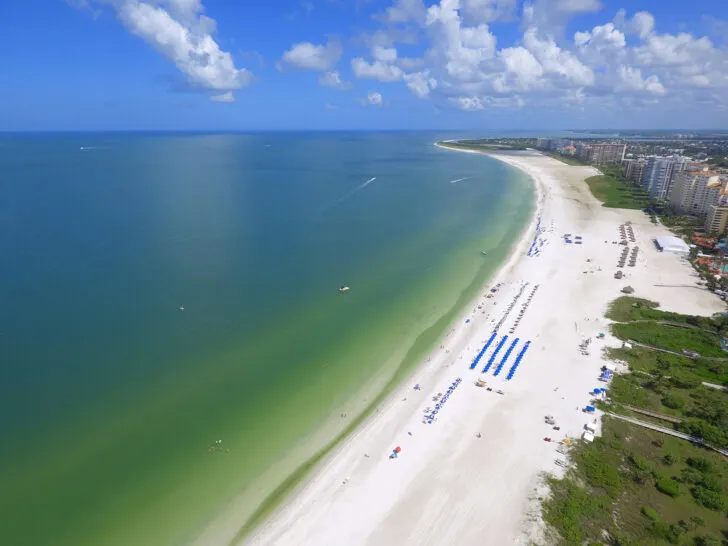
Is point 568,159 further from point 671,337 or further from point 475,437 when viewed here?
point 475,437

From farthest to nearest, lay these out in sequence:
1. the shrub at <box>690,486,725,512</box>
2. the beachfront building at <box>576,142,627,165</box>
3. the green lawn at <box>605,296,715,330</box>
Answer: the beachfront building at <box>576,142,627,165</box> → the green lawn at <box>605,296,715,330</box> → the shrub at <box>690,486,725,512</box>

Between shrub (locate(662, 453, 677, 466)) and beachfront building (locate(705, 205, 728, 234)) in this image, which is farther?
beachfront building (locate(705, 205, 728, 234))

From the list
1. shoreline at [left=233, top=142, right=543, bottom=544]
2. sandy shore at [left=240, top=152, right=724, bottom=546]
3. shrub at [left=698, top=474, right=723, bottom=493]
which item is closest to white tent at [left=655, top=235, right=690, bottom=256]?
sandy shore at [left=240, top=152, right=724, bottom=546]

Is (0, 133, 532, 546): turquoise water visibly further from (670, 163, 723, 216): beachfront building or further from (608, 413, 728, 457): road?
(670, 163, 723, 216): beachfront building

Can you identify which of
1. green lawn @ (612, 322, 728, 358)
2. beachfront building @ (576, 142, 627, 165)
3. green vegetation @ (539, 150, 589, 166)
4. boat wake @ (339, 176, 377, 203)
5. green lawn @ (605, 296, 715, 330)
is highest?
beachfront building @ (576, 142, 627, 165)

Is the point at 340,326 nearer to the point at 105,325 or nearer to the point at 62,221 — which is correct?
the point at 105,325

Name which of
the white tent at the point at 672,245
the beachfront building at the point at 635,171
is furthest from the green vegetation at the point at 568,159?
the white tent at the point at 672,245
